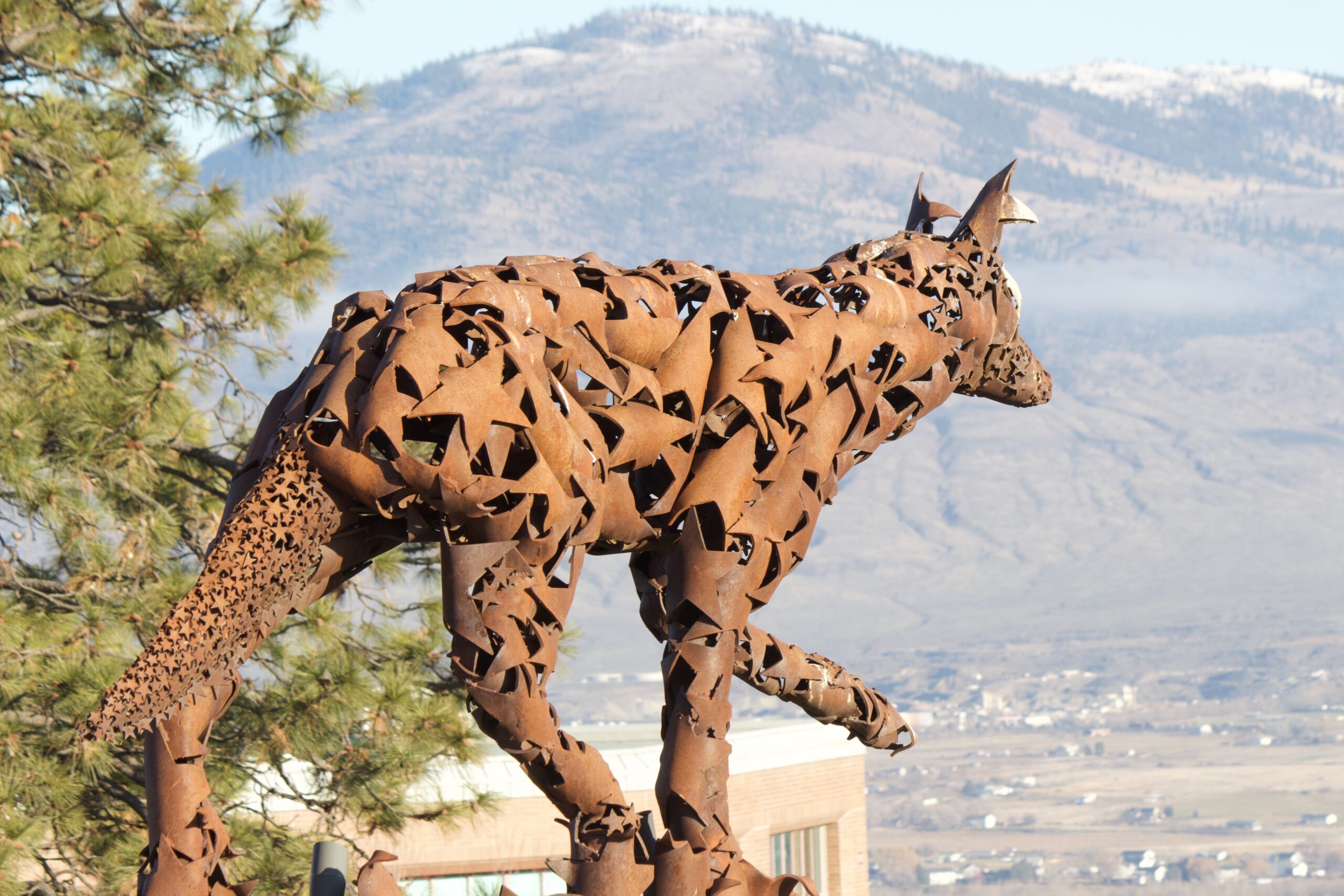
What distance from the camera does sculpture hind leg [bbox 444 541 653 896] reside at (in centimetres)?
473

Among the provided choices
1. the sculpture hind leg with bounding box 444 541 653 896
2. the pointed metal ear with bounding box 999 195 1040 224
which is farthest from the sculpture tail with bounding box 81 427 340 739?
the pointed metal ear with bounding box 999 195 1040 224

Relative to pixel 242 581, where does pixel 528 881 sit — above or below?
above

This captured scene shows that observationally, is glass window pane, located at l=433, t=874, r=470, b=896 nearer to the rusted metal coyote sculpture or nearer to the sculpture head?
the sculpture head

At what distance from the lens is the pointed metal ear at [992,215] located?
6.74 meters

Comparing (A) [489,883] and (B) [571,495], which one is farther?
(A) [489,883]

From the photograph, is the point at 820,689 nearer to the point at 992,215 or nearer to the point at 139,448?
the point at 992,215

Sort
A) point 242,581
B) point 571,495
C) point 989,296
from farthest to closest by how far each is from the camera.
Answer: point 989,296
point 571,495
point 242,581

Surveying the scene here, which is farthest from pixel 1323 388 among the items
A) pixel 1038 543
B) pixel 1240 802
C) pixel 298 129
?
pixel 298 129

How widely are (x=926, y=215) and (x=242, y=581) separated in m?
3.31

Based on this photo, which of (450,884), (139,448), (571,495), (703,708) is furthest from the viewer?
(450,884)

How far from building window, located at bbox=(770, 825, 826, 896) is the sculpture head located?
15379 mm

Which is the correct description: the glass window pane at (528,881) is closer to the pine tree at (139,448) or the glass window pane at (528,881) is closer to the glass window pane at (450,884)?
the glass window pane at (450,884)

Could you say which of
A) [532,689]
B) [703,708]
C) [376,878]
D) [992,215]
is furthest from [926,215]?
[376,878]

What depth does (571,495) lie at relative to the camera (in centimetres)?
489
